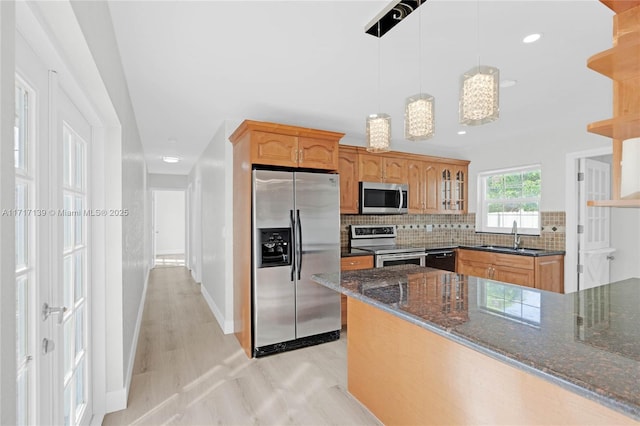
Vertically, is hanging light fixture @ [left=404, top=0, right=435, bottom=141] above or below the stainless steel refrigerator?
above

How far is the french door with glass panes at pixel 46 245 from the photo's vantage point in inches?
41.3

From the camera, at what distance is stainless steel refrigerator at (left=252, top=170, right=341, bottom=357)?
9.94 ft

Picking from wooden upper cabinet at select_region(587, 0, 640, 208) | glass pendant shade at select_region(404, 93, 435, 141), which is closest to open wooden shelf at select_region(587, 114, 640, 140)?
wooden upper cabinet at select_region(587, 0, 640, 208)

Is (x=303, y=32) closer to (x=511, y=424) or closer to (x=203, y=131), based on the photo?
(x=511, y=424)

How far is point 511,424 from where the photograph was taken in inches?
46.7

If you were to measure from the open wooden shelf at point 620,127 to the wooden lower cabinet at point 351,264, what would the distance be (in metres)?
2.81

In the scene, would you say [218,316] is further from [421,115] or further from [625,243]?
[625,243]

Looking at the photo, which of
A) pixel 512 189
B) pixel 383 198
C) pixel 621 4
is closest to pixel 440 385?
pixel 621 4

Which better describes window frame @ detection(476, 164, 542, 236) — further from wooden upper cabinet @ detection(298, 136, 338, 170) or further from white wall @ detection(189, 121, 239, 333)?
white wall @ detection(189, 121, 239, 333)

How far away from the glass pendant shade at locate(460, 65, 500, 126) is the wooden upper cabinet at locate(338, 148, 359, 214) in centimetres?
269

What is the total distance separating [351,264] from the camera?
12.3 ft

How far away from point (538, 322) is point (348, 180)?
3071 mm

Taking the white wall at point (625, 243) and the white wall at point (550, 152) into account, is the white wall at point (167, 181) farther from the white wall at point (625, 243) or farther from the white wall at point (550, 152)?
the white wall at point (625, 243)

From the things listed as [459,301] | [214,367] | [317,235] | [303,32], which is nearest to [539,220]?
[317,235]
